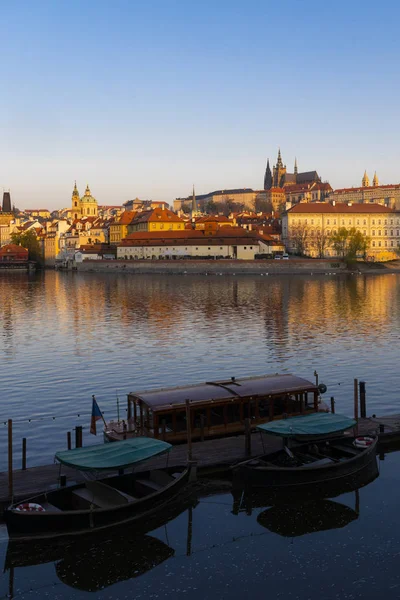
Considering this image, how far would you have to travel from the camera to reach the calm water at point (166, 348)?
27.5 metres

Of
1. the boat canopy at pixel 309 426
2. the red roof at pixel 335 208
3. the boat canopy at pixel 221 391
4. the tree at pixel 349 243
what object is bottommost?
the boat canopy at pixel 309 426

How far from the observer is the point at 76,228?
179 m

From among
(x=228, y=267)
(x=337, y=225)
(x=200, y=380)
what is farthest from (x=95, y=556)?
(x=337, y=225)

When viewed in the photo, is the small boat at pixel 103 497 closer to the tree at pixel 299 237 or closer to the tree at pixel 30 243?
the tree at pixel 299 237

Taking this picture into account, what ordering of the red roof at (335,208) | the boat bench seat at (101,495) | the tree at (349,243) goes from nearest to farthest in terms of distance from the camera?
the boat bench seat at (101,495), the tree at (349,243), the red roof at (335,208)

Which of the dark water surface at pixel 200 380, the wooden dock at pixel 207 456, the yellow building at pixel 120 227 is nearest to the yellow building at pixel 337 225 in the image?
the yellow building at pixel 120 227

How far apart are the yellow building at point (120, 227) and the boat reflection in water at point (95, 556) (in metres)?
150

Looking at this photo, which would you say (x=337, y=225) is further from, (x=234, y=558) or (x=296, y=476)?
(x=234, y=558)

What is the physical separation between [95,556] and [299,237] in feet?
438

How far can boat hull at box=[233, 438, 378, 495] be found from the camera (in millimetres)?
18484

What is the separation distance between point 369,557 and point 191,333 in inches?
1262

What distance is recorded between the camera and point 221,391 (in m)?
22.0

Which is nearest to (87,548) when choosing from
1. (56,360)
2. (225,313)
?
(56,360)

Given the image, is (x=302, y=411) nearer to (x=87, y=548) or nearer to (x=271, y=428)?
(x=271, y=428)
